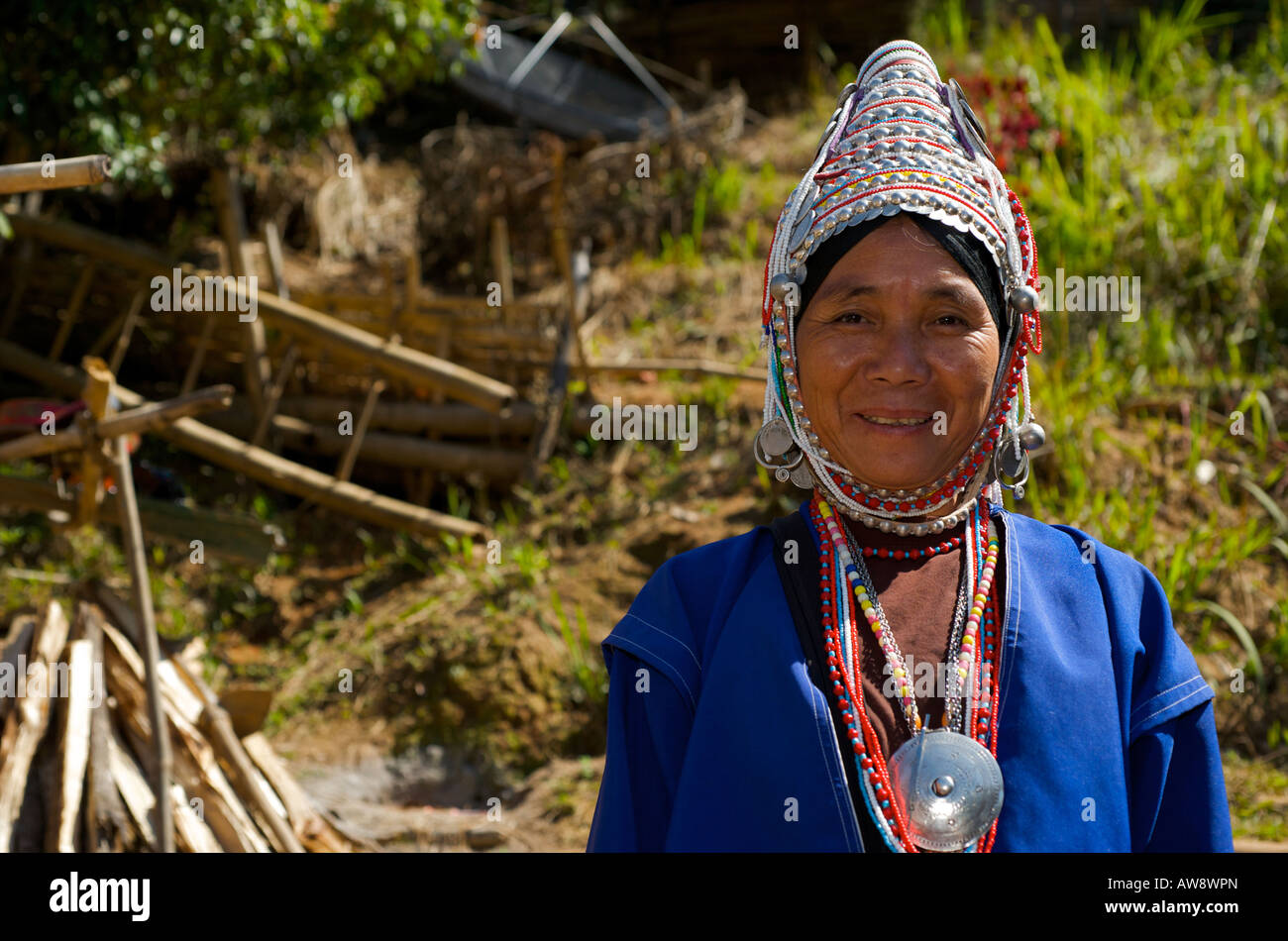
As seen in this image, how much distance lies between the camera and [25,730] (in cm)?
445

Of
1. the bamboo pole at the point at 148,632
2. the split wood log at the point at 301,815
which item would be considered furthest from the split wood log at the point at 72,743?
the split wood log at the point at 301,815

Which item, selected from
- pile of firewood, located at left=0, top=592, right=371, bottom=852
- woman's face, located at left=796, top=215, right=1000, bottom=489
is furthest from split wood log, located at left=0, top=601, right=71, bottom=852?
woman's face, located at left=796, top=215, right=1000, bottom=489

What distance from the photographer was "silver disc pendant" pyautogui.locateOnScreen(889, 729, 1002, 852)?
1773mm

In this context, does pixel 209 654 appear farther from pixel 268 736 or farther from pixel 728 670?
pixel 728 670

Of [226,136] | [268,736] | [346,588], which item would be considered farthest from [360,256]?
[268,736]

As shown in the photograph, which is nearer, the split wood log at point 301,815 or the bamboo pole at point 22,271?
the split wood log at point 301,815

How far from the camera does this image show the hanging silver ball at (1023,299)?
1954 mm

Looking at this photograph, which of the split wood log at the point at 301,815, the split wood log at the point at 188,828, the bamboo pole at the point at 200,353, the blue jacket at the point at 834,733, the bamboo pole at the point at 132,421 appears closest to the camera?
the blue jacket at the point at 834,733

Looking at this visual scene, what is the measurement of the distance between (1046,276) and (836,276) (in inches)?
225

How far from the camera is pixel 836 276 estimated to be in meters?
1.91

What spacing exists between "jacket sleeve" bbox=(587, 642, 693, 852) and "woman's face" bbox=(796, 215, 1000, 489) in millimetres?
453

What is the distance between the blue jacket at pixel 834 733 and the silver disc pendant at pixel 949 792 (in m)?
0.04

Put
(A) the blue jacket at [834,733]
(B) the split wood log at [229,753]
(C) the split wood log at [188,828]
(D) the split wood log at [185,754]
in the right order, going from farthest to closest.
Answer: (B) the split wood log at [229,753] < (D) the split wood log at [185,754] < (C) the split wood log at [188,828] < (A) the blue jacket at [834,733]

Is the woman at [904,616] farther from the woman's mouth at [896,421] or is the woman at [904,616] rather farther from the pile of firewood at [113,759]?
the pile of firewood at [113,759]
